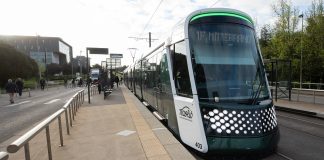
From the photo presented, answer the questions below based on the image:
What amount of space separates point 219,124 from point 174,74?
71.2 inches

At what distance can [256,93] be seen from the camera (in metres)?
5.59

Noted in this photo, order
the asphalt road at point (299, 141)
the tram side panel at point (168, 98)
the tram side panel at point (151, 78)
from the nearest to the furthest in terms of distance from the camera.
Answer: the asphalt road at point (299, 141)
the tram side panel at point (168, 98)
the tram side panel at point (151, 78)

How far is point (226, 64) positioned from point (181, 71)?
0.94 m

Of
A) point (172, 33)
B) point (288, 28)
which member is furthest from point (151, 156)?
point (288, 28)

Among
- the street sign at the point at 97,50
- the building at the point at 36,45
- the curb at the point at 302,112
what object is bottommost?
the curb at the point at 302,112

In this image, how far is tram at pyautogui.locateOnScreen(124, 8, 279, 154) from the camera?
5.12m

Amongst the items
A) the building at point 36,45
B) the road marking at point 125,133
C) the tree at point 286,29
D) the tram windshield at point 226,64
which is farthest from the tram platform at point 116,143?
the building at point 36,45

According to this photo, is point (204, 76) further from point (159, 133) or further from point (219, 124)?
point (159, 133)

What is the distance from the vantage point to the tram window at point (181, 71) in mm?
5867

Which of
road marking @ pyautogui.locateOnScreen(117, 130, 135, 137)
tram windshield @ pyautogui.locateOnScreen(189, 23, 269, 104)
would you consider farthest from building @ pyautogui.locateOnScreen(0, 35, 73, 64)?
tram windshield @ pyautogui.locateOnScreen(189, 23, 269, 104)

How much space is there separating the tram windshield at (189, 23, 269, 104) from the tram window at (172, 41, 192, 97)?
242 millimetres

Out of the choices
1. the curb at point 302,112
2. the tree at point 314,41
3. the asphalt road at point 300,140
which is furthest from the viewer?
A: the tree at point 314,41

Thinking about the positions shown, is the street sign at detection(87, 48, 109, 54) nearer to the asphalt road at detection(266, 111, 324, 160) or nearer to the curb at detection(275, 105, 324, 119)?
the curb at detection(275, 105, 324, 119)

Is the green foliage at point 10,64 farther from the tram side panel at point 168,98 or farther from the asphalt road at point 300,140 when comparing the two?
the asphalt road at point 300,140
